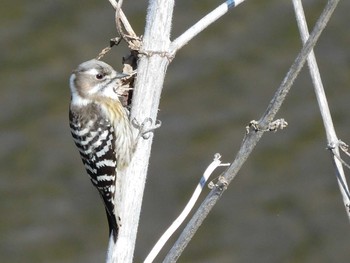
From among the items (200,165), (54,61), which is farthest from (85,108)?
(54,61)

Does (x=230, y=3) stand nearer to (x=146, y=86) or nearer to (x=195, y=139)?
(x=146, y=86)

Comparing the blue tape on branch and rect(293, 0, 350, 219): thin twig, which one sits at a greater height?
the blue tape on branch

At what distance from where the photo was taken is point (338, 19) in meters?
11.8

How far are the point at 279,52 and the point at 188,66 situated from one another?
40.3 inches

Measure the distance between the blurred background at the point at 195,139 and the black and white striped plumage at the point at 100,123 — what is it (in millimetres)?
4160

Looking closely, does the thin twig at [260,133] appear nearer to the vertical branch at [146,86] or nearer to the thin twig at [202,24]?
the vertical branch at [146,86]

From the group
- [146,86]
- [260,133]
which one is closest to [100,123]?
[146,86]

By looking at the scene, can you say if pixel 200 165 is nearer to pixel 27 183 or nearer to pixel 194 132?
pixel 194 132

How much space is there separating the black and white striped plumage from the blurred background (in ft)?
13.6

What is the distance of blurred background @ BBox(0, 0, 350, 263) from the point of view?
10.7 metres

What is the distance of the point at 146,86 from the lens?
519 centimetres

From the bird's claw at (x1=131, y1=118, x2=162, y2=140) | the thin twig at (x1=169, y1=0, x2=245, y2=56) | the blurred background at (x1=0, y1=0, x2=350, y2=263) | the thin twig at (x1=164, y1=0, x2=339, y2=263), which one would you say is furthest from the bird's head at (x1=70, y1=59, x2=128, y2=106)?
the blurred background at (x1=0, y1=0, x2=350, y2=263)

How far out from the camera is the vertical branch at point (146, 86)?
513 centimetres

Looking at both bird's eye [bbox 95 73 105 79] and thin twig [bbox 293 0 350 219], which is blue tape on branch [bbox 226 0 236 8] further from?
bird's eye [bbox 95 73 105 79]
